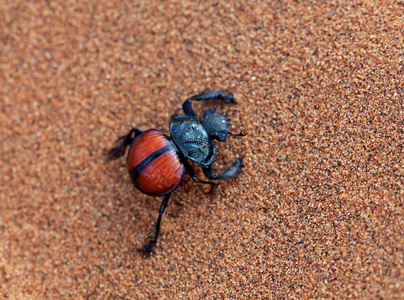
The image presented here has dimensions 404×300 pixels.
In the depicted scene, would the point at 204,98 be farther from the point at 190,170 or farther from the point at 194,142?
the point at 190,170

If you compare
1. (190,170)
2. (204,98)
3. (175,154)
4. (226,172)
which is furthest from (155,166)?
(204,98)

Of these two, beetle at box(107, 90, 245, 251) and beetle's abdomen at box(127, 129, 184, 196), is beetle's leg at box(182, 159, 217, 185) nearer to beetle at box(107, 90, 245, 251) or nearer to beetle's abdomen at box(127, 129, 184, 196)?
beetle at box(107, 90, 245, 251)

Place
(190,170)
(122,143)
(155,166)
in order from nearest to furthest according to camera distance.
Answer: (155,166) → (190,170) → (122,143)

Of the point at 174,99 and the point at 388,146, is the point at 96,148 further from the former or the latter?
the point at 388,146

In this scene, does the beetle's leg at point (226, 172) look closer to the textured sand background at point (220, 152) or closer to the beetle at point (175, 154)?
the beetle at point (175, 154)

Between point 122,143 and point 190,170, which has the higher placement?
point 122,143

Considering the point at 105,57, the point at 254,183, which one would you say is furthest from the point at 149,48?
the point at 254,183

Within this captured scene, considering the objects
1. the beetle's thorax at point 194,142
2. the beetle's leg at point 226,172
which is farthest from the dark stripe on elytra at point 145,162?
the beetle's leg at point 226,172
